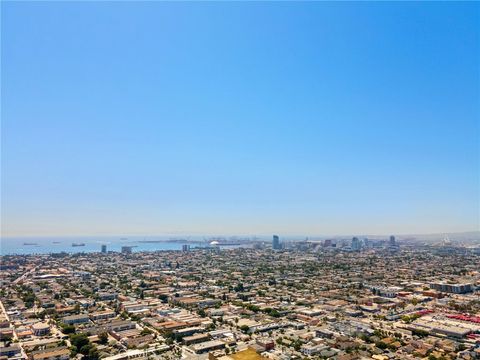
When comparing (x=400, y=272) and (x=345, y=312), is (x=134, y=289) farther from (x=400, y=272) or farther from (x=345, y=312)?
(x=400, y=272)

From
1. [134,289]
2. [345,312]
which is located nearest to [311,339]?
[345,312]

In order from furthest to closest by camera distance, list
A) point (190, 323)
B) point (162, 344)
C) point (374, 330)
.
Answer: point (190, 323), point (374, 330), point (162, 344)

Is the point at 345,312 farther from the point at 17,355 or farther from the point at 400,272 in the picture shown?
the point at 400,272

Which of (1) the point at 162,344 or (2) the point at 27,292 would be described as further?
(2) the point at 27,292

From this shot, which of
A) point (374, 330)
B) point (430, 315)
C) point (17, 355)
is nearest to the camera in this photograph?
point (17, 355)

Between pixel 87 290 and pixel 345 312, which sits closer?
pixel 345 312

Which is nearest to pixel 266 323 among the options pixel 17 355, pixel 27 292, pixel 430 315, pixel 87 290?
pixel 430 315

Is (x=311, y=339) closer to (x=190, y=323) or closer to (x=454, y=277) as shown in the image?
(x=190, y=323)

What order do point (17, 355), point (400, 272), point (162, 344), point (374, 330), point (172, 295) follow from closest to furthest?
point (17, 355), point (162, 344), point (374, 330), point (172, 295), point (400, 272)

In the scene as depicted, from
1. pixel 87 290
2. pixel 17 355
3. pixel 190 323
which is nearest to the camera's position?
pixel 17 355
